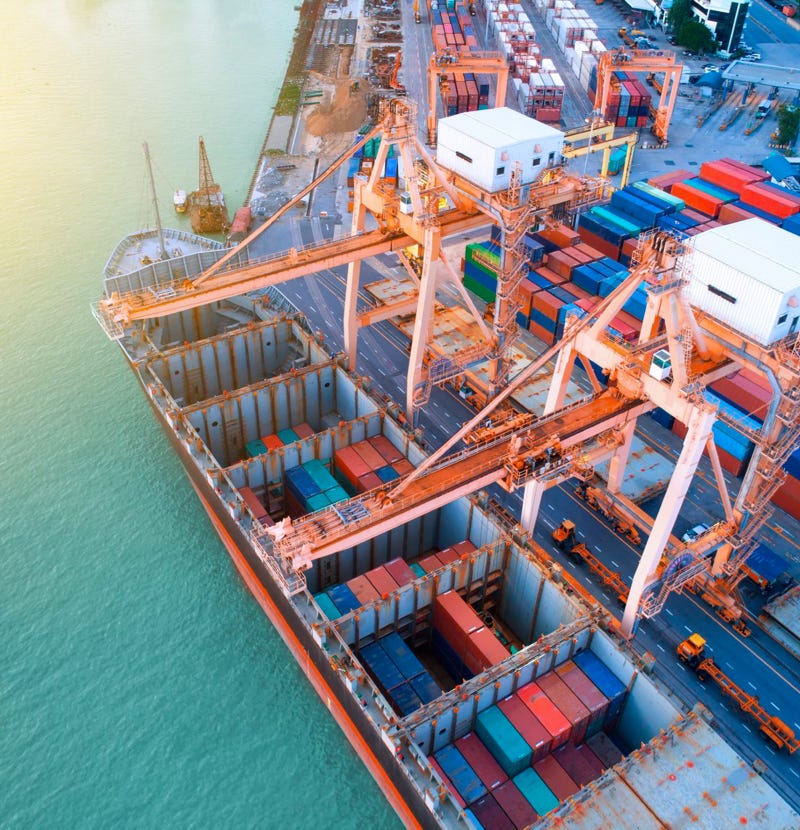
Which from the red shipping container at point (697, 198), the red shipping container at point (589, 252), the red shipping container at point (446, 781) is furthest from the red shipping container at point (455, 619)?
the red shipping container at point (697, 198)

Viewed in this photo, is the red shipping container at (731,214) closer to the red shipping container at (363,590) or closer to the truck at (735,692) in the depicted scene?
the truck at (735,692)

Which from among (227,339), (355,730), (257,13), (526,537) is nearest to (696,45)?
(257,13)

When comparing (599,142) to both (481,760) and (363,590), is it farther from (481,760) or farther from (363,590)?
(481,760)

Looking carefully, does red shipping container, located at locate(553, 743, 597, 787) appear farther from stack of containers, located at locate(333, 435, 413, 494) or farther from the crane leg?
stack of containers, located at locate(333, 435, 413, 494)

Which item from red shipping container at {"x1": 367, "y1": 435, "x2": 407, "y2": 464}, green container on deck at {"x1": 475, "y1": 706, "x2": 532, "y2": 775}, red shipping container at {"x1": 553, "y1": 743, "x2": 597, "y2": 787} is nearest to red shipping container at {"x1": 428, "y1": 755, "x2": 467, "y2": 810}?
green container on deck at {"x1": 475, "y1": 706, "x2": 532, "y2": 775}

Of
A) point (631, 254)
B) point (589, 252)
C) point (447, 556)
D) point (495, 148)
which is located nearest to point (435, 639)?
point (447, 556)

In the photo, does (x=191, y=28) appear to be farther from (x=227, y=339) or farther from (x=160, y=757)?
(x=160, y=757)
